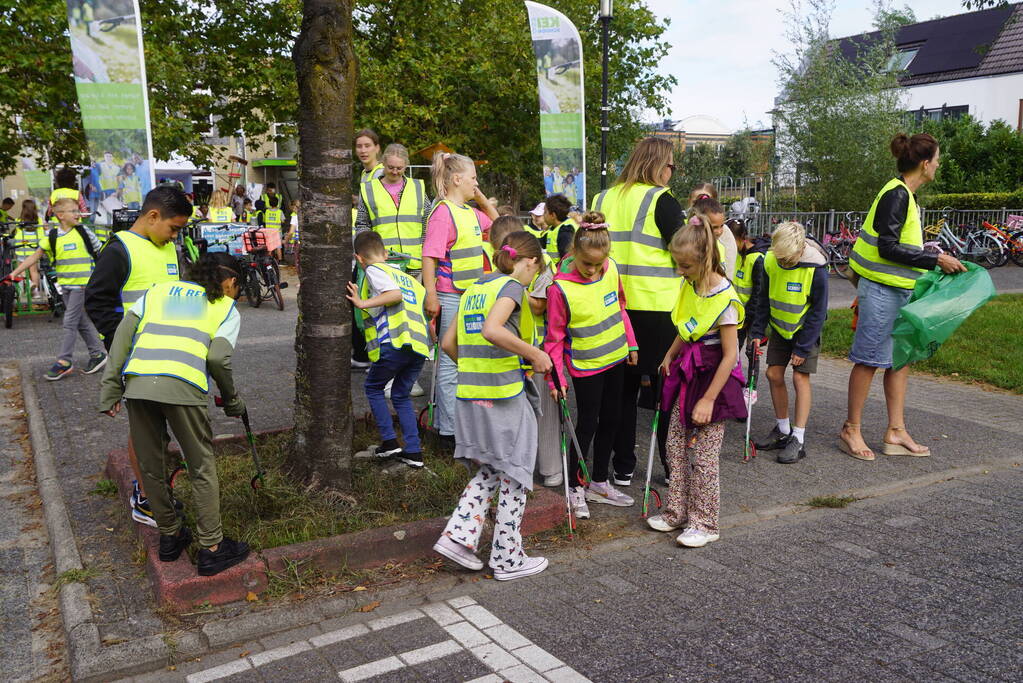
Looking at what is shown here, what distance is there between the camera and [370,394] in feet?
18.1

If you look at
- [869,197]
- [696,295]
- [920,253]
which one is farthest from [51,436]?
[869,197]

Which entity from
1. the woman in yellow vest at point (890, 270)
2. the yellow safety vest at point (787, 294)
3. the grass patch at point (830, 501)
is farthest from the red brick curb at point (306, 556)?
the woman in yellow vest at point (890, 270)

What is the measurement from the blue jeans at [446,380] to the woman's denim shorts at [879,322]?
286cm

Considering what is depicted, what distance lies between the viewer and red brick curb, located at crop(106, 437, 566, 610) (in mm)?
3801

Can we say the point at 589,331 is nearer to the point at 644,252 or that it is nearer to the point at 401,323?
the point at 644,252

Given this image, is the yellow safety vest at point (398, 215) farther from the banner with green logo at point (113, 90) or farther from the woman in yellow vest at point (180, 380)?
the banner with green logo at point (113, 90)

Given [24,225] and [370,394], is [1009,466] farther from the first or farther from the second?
[24,225]

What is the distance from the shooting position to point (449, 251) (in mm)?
5680

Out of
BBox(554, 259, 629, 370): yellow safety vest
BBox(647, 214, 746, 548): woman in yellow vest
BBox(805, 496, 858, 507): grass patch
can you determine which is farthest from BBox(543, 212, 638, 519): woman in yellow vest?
BBox(805, 496, 858, 507): grass patch

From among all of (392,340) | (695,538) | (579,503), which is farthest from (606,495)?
(392,340)

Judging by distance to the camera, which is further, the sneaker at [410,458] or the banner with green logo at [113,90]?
the banner with green logo at [113,90]

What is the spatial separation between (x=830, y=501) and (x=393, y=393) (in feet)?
9.28

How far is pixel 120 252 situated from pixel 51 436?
2779mm

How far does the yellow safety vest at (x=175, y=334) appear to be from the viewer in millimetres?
3734
